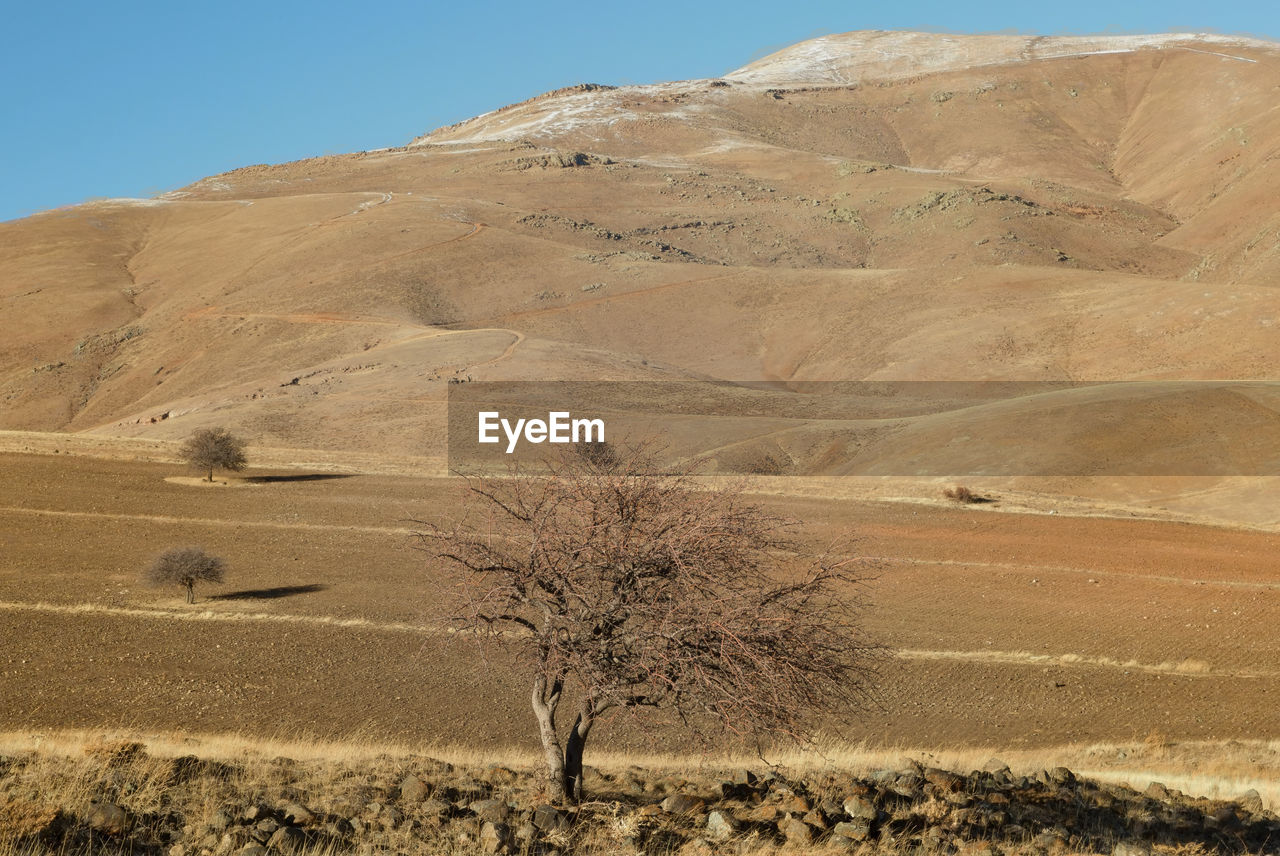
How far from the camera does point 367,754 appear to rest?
15195mm

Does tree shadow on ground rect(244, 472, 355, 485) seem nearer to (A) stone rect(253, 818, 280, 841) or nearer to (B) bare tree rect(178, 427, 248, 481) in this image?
(B) bare tree rect(178, 427, 248, 481)

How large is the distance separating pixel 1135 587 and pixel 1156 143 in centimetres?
14265

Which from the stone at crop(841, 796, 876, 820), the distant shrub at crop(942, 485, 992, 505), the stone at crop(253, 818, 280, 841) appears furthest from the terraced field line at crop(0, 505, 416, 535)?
the stone at crop(841, 796, 876, 820)

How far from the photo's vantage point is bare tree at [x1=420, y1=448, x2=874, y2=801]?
37.0 feet

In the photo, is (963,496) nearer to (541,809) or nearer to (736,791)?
(736,791)

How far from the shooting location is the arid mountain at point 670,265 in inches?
2692

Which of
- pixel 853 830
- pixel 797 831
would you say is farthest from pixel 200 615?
pixel 853 830

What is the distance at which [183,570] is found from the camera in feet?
86.0

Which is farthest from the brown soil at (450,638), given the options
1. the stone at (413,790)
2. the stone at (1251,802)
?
the stone at (1251,802)

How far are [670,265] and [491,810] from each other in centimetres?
9193

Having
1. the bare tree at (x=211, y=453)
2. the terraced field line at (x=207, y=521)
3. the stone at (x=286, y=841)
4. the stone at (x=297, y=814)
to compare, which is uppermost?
the bare tree at (x=211, y=453)

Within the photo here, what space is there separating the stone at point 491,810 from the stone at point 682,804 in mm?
1724

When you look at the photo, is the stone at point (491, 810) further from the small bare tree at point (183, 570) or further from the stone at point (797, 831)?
Result: the small bare tree at point (183, 570)

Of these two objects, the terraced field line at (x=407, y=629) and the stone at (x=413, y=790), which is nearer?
the stone at (x=413, y=790)
